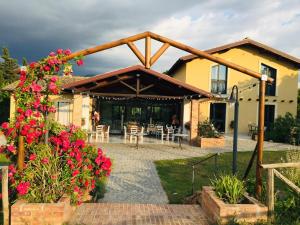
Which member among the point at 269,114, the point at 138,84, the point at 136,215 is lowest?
the point at 136,215

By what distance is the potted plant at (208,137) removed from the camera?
16.7 meters

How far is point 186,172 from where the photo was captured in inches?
404

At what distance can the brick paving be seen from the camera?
505 centimetres

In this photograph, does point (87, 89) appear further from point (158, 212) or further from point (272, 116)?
point (272, 116)

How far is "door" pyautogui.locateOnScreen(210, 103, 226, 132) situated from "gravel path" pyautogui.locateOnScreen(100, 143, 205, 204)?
823 cm

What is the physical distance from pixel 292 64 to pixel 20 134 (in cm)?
2308

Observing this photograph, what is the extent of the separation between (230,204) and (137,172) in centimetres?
551

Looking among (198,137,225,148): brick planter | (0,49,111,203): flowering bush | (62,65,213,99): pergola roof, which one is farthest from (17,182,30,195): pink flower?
(198,137,225,148): brick planter

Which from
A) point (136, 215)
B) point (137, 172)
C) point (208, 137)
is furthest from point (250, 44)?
point (136, 215)

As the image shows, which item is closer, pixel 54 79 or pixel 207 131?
pixel 54 79

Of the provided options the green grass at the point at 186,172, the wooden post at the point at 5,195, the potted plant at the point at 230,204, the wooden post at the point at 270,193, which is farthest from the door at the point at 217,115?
the wooden post at the point at 5,195

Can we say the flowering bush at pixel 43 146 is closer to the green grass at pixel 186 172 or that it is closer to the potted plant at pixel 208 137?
the green grass at pixel 186 172

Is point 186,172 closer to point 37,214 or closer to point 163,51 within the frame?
point 163,51

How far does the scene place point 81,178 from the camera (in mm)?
5750
